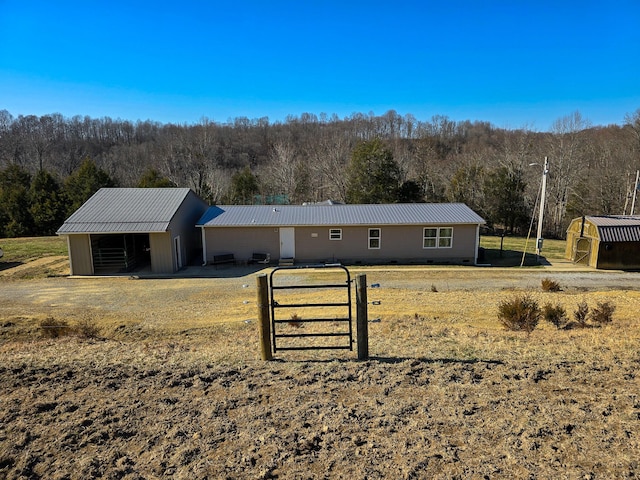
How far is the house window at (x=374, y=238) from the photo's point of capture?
21.8 m

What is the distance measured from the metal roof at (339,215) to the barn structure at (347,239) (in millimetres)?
54

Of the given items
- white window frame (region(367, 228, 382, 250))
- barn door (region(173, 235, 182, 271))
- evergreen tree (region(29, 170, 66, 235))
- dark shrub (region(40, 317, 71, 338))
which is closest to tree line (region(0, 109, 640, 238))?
evergreen tree (region(29, 170, 66, 235))

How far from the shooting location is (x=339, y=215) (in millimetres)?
22672

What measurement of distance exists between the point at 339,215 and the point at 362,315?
55.4 ft

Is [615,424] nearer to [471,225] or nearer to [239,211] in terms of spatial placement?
[471,225]

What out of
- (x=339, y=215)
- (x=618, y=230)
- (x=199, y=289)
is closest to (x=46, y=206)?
(x=199, y=289)

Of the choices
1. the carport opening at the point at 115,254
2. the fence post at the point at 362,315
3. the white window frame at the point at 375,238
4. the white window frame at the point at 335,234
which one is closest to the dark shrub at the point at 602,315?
the fence post at the point at 362,315

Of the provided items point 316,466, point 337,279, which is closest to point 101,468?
point 316,466

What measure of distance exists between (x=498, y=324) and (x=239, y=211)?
17118 millimetres

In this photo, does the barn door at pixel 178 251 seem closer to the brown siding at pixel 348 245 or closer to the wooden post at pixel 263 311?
the brown siding at pixel 348 245

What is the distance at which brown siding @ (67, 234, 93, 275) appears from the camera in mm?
19047

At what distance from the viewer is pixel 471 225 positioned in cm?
2167

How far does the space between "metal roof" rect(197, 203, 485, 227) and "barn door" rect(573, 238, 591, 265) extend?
5160 millimetres

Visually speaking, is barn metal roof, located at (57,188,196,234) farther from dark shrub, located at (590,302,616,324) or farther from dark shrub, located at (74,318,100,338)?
dark shrub, located at (590,302,616,324)
